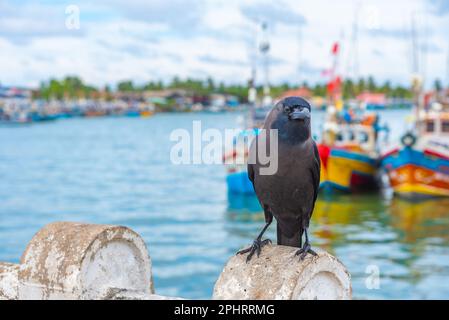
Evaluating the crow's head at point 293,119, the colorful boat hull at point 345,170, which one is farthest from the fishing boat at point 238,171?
the crow's head at point 293,119

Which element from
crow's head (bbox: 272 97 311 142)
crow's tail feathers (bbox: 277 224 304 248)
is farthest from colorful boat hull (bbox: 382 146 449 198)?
crow's head (bbox: 272 97 311 142)

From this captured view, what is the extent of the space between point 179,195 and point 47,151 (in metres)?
41.6

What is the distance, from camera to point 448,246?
22.6 metres

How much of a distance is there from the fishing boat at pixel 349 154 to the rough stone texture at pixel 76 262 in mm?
→ 24898

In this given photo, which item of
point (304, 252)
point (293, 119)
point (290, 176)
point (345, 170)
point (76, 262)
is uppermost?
point (293, 119)

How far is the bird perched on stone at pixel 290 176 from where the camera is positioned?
16.4 feet

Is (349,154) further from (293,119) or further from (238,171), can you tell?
(293,119)

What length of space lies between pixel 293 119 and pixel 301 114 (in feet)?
0.27

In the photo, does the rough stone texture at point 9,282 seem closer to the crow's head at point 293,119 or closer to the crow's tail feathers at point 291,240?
the crow's tail feathers at point 291,240

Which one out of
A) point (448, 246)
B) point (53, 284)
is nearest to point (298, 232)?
point (53, 284)

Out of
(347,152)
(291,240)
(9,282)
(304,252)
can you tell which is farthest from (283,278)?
(347,152)

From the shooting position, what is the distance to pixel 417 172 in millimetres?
29094
